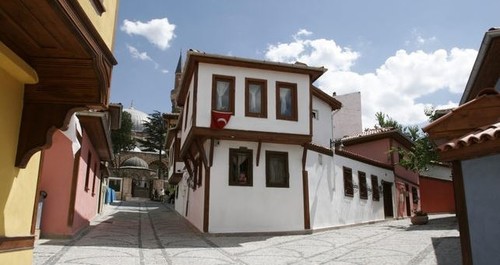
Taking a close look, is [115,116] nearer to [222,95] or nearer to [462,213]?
[222,95]

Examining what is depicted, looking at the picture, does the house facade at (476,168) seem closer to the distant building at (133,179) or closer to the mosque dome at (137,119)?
the distant building at (133,179)

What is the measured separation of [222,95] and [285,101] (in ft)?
7.99

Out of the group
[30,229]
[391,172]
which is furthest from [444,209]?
[30,229]

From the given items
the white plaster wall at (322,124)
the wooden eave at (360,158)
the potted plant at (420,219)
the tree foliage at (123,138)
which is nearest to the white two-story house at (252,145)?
the wooden eave at (360,158)

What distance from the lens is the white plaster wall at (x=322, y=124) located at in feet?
65.7

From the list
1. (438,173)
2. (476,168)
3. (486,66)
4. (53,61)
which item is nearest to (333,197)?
(486,66)

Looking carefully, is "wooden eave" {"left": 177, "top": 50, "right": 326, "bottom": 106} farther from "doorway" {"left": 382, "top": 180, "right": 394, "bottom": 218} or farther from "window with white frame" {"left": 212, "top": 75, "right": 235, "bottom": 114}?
"doorway" {"left": 382, "top": 180, "right": 394, "bottom": 218}

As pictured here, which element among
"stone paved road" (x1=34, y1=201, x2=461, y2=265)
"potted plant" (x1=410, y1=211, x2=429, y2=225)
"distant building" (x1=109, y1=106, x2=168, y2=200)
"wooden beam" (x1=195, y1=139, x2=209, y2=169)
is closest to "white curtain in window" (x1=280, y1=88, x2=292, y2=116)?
"wooden beam" (x1=195, y1=139, x2=209, y2=169)

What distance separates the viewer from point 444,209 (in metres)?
28.7

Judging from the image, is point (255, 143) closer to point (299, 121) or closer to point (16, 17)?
point (299, 121)

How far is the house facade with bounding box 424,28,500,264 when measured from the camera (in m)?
5.06

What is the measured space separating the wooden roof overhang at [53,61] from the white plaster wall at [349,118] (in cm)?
2539

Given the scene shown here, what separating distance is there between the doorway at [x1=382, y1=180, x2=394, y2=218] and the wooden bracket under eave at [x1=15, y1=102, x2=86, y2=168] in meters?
21.0

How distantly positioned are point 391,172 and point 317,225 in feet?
34.0
